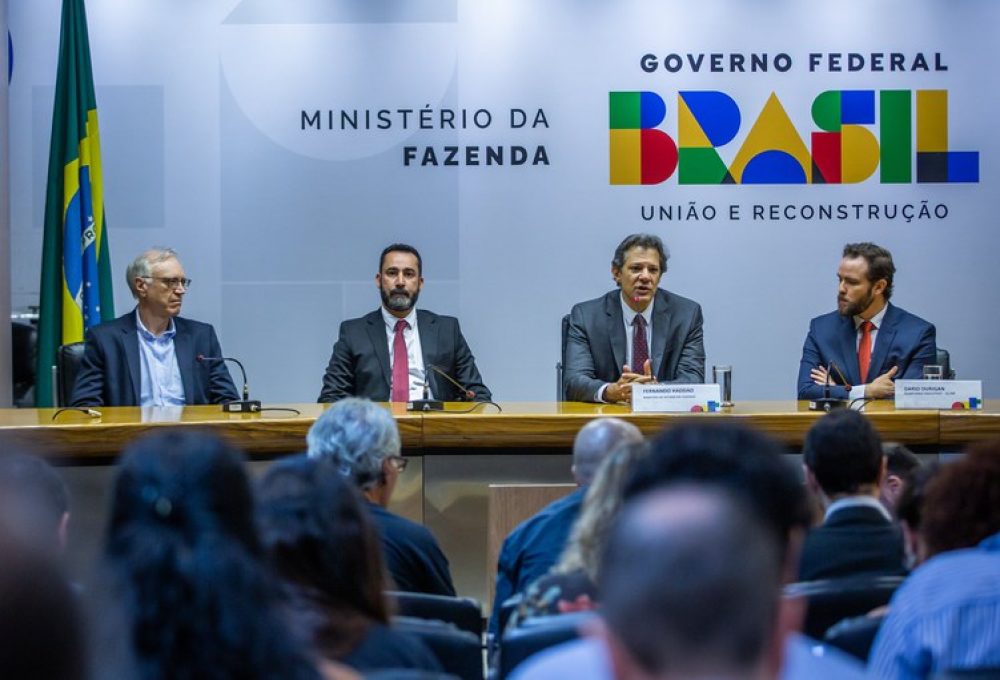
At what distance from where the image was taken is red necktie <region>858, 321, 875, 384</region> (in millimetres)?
5727

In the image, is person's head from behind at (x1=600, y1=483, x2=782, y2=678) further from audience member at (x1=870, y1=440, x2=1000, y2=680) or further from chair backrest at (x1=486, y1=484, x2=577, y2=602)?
chair backrest at (x1=486, y1=484, x2=577, y2=602)

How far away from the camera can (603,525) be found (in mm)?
2363

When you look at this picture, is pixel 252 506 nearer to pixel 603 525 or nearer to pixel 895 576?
pixel 603 525

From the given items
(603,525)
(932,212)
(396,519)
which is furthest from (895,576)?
(932,212)

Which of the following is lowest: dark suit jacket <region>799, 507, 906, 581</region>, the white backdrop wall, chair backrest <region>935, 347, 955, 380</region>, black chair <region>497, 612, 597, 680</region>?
black chair <region>497, 612, 597, 680</region>

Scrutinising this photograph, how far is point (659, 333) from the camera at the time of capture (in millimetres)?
5746

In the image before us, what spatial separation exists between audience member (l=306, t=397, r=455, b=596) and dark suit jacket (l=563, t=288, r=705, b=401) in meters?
2.65

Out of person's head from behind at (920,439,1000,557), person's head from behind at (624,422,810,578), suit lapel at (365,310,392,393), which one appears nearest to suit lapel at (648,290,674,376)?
suit lapel at (365,310,392,393)

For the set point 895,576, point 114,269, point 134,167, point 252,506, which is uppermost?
A: point 134,167

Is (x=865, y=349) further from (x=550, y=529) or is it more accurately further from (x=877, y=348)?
(x=550, y=529)

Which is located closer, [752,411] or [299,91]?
[752,411]

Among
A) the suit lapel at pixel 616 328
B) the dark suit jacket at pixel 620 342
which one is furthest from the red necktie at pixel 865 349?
the suit lapel at pixel 616 328

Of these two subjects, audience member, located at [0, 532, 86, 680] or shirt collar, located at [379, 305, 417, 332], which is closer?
audience member, located at [0, 532, 86, 680]

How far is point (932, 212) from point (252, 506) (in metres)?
6.40
